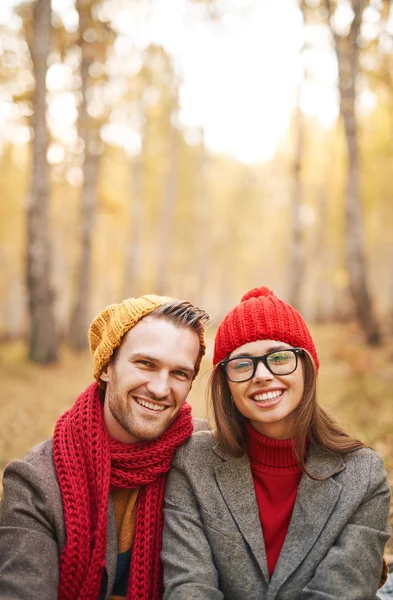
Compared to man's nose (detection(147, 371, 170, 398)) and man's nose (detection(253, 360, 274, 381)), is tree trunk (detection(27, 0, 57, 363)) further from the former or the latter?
man's nose (detection(253, 360, 274, 381))

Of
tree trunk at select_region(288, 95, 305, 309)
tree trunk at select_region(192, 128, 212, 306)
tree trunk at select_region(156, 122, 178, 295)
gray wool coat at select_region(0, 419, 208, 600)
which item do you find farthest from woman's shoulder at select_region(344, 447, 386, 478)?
tree trunk at select_region(192, 128, 212, 306)

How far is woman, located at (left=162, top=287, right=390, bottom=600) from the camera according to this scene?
2.14 meters

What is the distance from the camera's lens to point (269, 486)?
2.41 metres

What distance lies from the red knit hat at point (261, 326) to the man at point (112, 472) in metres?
0.17

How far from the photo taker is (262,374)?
91.4 inches

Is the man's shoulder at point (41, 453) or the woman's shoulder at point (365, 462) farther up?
the man's shoulder at point (41, 453)

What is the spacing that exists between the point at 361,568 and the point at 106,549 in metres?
1.07

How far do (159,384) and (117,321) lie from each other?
15.5 inches

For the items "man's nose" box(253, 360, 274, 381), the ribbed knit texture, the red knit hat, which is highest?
the red knit hat

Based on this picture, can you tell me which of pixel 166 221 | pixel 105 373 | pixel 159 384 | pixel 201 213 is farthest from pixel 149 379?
pixel 201 213

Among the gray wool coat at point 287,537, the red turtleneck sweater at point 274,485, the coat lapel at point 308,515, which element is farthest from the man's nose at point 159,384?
the coat lapel at point 308,515

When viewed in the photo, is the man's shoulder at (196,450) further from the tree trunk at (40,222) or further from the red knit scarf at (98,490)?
the tree trunk at (40,222)

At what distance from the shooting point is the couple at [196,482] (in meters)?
2.15

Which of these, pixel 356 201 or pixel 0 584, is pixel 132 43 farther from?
pixel 0 584
